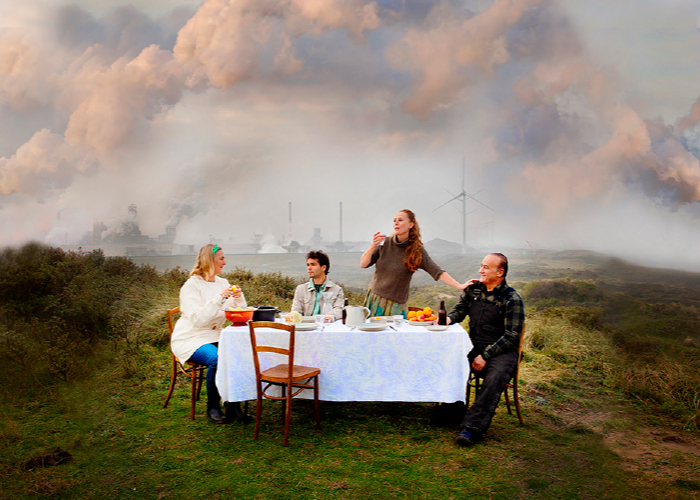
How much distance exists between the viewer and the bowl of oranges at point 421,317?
3953mm

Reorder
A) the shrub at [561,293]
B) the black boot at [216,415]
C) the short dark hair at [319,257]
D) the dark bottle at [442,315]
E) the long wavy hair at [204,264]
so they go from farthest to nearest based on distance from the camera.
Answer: the shrub at [561,293]
the short dark hair at [319,257]
the long wavy hair at [204,264]
the black boot at [216,415]
the dark bottle at [442,315]

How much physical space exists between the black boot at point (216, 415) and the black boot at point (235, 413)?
5 cm

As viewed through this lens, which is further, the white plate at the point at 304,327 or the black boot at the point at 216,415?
the black boot at the point at 216,415

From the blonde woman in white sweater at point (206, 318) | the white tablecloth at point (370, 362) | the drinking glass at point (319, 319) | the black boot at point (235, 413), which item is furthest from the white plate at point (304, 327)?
the black boot at point (235, 413)

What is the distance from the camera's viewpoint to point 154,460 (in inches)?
137

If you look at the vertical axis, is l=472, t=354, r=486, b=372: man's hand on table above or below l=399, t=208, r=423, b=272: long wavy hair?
below

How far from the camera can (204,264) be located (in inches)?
167

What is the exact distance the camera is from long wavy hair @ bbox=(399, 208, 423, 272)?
450cm

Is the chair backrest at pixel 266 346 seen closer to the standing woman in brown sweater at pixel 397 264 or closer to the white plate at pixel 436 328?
the white plate at pixel 436 328

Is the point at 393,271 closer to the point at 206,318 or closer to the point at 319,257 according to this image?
the point at 319,257

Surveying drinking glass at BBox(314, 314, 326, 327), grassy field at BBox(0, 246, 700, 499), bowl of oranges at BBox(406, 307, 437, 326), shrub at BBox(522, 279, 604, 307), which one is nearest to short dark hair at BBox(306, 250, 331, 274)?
drinking glass at BBox(314, 314, 326, 327)

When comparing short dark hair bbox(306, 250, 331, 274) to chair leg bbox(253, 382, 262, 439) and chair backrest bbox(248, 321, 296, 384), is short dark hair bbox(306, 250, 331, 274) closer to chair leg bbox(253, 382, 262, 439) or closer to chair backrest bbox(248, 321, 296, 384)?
chair backrest bbox(248, 321, 296, 384)

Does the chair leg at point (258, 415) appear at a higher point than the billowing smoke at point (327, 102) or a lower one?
lower

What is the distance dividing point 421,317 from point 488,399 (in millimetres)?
798
